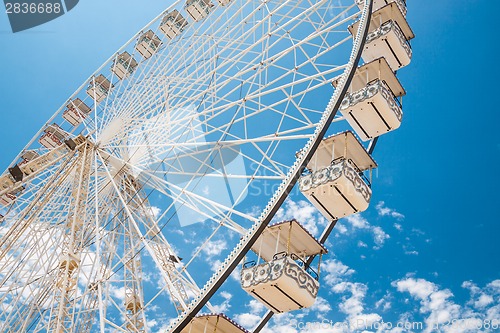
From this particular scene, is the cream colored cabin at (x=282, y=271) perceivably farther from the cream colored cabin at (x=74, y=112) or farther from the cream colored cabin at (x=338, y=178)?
the cream colored cabin at (x=74, y=112)

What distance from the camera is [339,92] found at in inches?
483

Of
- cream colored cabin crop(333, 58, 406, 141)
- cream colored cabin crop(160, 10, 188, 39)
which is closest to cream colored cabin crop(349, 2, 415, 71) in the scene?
cream colored cabin crop(333, 58, 406, 141)

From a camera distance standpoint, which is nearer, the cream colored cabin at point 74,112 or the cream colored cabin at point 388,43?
the cream colored cabin at point 388,43

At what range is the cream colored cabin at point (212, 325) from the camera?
445 inches

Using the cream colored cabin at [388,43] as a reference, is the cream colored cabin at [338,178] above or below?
below

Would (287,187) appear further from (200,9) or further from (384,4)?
(200,9)

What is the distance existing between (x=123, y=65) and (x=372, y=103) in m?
11.5

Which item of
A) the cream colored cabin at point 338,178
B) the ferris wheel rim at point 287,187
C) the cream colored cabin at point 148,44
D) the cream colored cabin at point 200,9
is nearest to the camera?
the ferris wheel rim at point 287,187

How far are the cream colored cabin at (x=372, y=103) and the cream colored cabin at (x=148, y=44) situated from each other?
9824 millimetres

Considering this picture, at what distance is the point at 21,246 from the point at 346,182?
29.3 ft

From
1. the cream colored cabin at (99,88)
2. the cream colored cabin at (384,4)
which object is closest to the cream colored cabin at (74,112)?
the cream colored cabin at (99,88)

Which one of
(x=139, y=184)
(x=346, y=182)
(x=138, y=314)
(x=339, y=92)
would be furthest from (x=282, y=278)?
(x=139, y=184)

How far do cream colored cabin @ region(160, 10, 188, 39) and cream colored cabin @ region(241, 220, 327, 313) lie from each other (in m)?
11.2

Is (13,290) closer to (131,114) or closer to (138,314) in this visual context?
(138,314)
